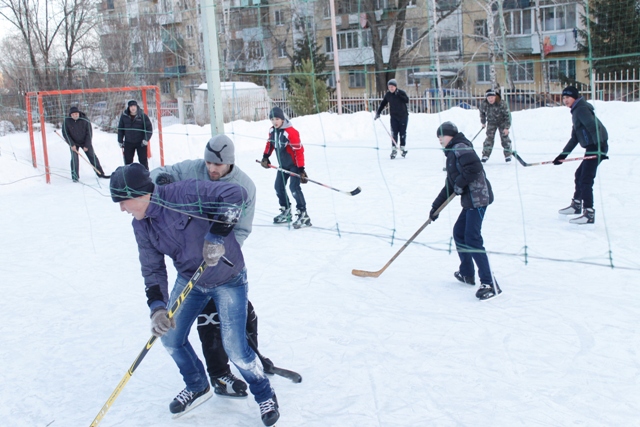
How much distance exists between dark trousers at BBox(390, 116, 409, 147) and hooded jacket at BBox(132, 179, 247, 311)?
808cm

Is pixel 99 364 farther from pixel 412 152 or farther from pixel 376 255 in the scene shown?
pixel 412 152

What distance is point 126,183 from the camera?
2648 millimetres

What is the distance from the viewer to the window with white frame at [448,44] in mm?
22497

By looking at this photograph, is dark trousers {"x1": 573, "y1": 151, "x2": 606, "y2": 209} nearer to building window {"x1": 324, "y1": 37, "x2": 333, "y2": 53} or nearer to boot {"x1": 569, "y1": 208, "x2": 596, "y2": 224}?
boot {"x1": 569, "y1": 208, "x2": 596, "y2": 224}

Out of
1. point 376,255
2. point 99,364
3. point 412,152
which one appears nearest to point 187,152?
point 412,152

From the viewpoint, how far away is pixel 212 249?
2.65 metres

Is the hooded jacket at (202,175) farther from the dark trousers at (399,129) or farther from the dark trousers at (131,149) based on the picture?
the dark trousers at (399,129)

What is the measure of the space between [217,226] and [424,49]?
2050cm

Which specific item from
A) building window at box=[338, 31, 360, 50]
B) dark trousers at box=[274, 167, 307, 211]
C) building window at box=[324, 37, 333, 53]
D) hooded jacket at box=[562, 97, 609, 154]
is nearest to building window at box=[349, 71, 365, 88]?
building window at box=[338, 31, 360, 50]

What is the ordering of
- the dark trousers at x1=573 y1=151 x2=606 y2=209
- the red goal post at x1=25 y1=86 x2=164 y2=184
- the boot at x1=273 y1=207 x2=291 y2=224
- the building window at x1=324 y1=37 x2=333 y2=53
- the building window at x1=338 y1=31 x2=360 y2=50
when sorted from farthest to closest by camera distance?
1. the building window at x1=338 y1=31 x2=360 y2=50
2. the building window at x1=324 y1=37 x2=333 y2=53
3. the red goal post at x1=25 y1=86 x2=164 y2=184
4. the boot at x1=273 y1=207 x2=291 y2=224
5. the dark trousers at x1=573 y1=151 x2=606 y2=209

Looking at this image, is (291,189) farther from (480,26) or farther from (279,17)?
(279,17)

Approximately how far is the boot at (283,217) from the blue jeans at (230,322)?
13.1 feet

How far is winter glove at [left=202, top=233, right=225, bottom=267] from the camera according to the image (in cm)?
265

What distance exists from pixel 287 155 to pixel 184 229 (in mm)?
3852
